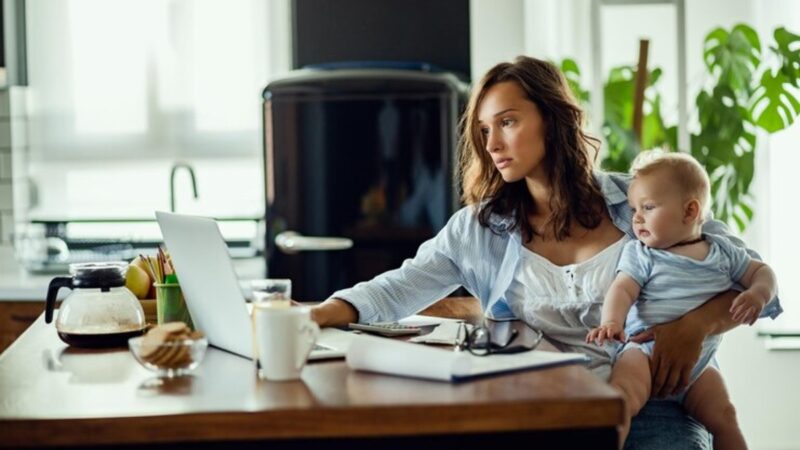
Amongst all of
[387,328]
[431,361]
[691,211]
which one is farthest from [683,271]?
[431,361]

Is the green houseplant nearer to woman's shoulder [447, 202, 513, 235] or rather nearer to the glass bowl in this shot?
woman's shoulder [447, 202, 513, 235]

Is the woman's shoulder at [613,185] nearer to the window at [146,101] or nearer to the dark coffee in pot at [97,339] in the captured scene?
the dark coffee in pot at [97,339]

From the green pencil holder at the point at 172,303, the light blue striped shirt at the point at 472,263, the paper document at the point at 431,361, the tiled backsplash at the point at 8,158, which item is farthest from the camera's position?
the tiled backsplash at the point at 8,158

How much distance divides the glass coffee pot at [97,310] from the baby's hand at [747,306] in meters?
1.07

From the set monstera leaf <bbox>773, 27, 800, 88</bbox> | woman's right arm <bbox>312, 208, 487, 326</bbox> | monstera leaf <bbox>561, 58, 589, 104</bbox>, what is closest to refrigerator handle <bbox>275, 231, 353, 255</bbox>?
monstera leaf <bbox>561, 58, 589, 104</bbox>

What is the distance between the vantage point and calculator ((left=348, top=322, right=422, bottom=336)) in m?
2.09

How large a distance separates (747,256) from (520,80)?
57 centimetres

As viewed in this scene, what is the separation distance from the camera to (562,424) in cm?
147

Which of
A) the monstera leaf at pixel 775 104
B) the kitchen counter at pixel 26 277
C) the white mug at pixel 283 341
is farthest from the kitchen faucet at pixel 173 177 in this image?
the white mug at pixel 283 341

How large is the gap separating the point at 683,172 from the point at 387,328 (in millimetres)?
632

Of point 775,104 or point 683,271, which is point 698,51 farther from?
point 683,271

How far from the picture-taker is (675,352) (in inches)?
84.9

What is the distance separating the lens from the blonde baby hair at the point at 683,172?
222cm

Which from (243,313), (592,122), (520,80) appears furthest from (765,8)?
(243,313)
